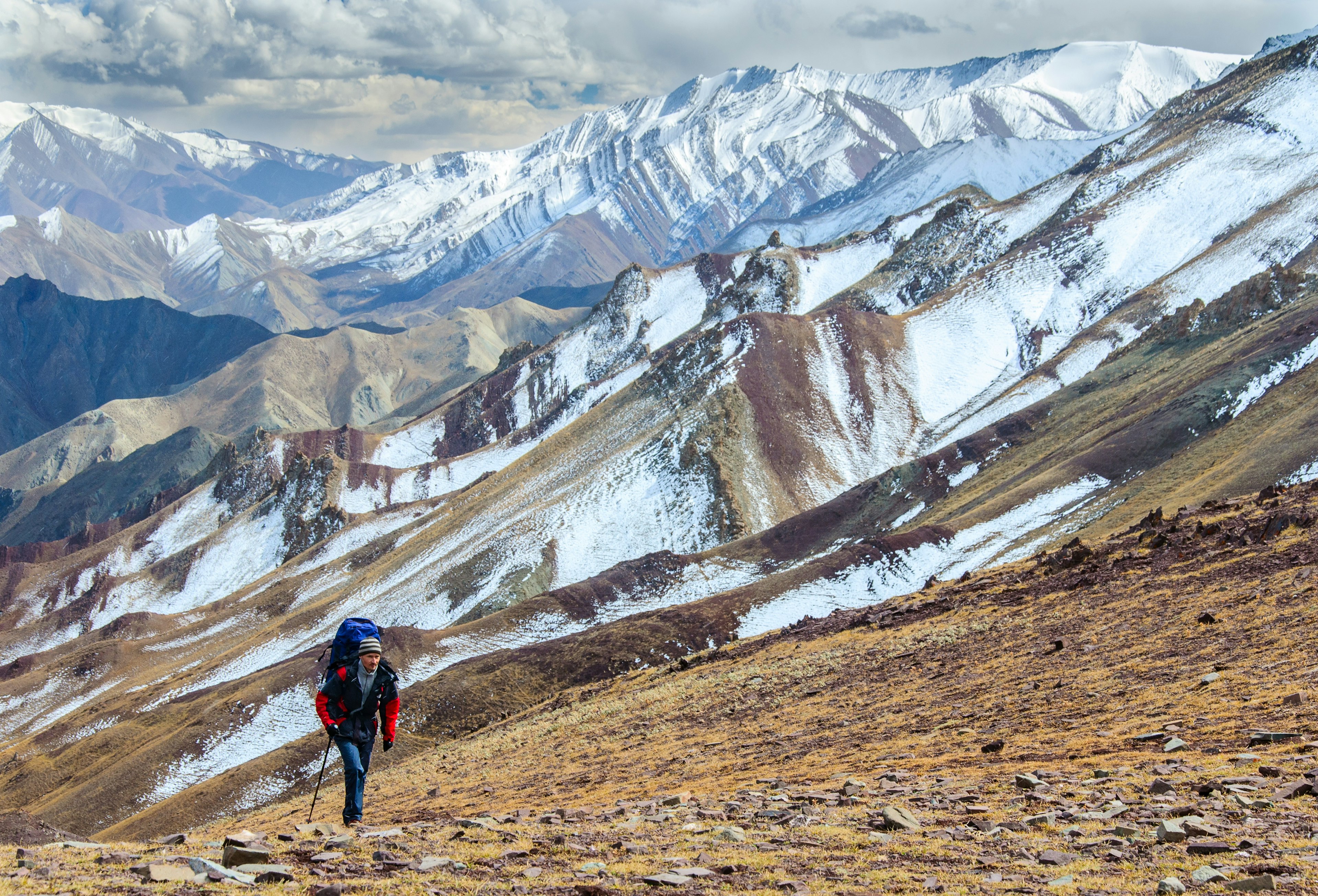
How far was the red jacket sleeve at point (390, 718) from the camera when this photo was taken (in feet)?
51.6

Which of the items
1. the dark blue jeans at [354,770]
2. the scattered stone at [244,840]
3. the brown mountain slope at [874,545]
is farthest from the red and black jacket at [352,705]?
the brown mountain slope at [874,545]

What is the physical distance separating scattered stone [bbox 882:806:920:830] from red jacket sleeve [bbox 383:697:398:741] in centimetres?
812

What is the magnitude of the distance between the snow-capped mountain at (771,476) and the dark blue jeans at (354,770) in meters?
33.4

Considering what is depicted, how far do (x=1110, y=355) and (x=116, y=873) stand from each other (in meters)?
104

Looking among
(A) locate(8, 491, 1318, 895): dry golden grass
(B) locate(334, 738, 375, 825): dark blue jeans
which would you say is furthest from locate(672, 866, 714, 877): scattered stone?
(B) locate(334, 738, 375, 825): dark blue jeans

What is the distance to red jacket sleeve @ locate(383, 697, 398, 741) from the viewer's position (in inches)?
620

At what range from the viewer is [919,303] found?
5778 inches

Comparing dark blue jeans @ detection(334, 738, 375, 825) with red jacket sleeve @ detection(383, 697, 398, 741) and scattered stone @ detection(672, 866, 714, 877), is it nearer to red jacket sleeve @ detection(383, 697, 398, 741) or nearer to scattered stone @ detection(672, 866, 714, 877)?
red jacket sleeve @ detection(383, 697, 398, 741)

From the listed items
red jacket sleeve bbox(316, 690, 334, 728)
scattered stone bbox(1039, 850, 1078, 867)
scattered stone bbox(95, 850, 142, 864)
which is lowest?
scattered stone bbox(1039, 850, 1078, 867)

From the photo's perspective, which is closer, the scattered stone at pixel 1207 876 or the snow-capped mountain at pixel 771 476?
the scattered stone at pixel 1207 876

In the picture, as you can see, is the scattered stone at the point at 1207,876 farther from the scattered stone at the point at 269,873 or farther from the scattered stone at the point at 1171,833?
the scattered stone at the point at 269,873

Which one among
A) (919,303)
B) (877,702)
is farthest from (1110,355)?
(877,702)

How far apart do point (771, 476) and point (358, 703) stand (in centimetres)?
8264

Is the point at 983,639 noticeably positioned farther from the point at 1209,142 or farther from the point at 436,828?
the point at 1209,142
